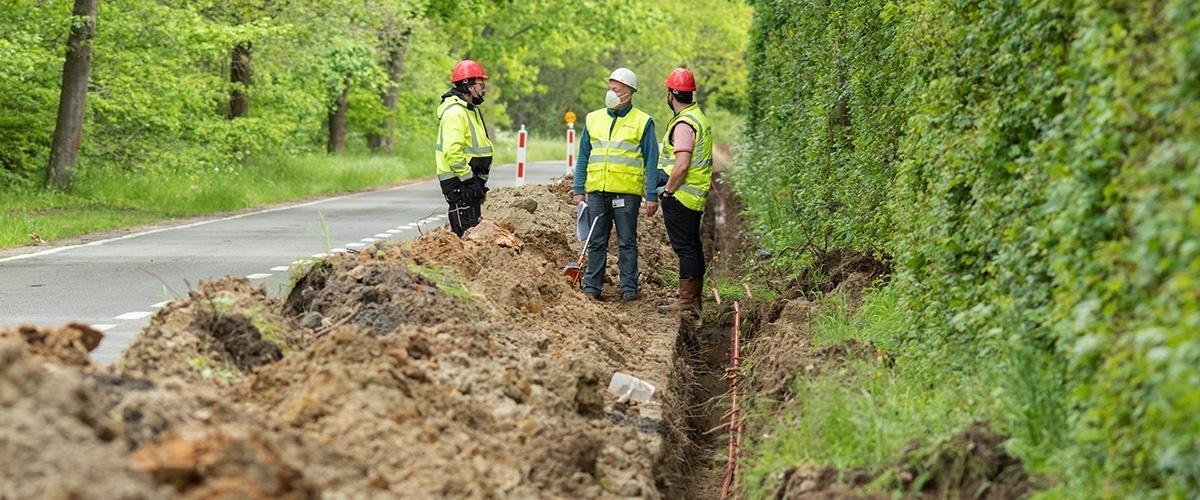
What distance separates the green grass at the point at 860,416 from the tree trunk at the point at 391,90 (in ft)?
108

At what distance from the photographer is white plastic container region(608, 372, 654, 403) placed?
9156mm

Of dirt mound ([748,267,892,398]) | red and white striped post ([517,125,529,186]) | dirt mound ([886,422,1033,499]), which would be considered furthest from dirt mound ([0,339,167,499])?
red and white striped post ([517,125,529,186])

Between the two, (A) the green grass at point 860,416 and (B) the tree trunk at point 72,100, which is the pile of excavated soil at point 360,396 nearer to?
(A) the green grass at point 860,416

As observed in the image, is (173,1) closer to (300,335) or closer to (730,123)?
(300,335)

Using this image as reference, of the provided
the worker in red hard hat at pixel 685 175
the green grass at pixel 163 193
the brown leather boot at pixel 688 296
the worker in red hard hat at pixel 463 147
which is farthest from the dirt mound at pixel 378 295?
the green grass at pixel 163 193

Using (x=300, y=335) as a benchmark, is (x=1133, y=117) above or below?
above

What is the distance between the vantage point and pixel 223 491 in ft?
13.9

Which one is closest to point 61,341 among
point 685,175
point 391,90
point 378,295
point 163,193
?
point 378,295

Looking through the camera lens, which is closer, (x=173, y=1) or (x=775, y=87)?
(x=775, y=87)

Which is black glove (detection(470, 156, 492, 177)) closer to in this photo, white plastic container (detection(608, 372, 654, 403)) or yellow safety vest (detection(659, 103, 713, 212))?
yellow safety vest (detection(659, 103, 713, 212))

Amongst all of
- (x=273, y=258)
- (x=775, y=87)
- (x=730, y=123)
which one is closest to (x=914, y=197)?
→ (x=273, y=258)

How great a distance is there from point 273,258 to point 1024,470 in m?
12.2

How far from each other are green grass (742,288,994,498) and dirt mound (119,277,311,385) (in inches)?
96.3

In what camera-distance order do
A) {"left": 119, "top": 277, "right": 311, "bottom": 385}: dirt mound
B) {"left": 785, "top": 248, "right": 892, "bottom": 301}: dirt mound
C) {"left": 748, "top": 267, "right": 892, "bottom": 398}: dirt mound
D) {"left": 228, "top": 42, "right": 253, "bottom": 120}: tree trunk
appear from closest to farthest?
{"left": 119, "top": 277, "right": 311, "bottom": 385}: dirt mound, {"left": 748, "top": 267, "right": 892, "bottom": 398}: dirt mound, {"left": 785, "top": 248, "right": 892, "bottom": 301}: dirt mound, {"left": 228, "top": 42, "right": 253, "bottom": 120}: tree trunk
